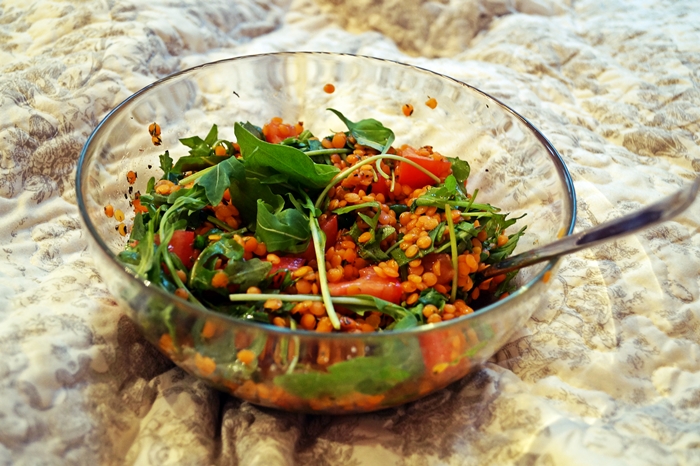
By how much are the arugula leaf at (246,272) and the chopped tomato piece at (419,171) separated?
15.1 inches

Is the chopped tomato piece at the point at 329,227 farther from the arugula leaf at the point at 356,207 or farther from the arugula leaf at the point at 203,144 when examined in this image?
the arugula leaf at the point at 203,144

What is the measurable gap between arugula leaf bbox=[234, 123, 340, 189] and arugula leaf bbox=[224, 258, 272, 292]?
21 cm

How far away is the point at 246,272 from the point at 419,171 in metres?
0.43

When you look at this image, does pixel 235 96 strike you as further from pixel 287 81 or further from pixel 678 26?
pixel 678 26

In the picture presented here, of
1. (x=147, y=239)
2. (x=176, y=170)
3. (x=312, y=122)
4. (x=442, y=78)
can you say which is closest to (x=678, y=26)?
(x=442, y=78)

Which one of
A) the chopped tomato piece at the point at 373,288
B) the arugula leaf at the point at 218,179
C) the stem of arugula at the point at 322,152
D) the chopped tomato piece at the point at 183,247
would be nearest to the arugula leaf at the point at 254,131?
the stem of arugula at the point at 322,152

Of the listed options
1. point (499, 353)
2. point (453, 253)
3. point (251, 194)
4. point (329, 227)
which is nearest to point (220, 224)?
point (251, 194)

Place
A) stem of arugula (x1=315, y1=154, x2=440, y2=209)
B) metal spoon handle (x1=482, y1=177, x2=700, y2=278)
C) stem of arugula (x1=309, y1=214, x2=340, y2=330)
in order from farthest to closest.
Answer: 1. stem of arugula (x1=315, y1=154, x2=440, y2=209)
2. stem of arugula (x1=309, y1=214, x2=340, y2=330)
3. metal spoon handle (x1=482, y1=177, x2=700, y2=278)

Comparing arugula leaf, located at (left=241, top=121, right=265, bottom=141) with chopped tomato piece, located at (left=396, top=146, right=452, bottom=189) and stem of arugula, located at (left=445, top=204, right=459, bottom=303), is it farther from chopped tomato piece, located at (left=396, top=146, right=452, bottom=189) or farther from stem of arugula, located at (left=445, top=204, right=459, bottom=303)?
stem of arugula, located at (left=445, top=204, right=459, bottom=303)

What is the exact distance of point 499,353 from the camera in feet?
3.71

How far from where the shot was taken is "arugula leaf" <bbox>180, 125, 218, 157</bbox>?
1.23m

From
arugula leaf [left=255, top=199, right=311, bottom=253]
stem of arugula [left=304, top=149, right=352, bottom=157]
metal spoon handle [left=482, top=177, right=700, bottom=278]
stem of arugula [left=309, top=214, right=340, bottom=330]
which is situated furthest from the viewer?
stem of arugula [left=304, top=149, right=352, bottom=157]

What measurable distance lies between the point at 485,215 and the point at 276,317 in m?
0.43

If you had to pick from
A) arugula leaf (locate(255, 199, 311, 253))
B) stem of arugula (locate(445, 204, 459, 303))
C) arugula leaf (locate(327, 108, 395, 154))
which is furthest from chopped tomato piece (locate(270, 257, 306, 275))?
arugula leaf (locate(327, 108, 395, 154))
